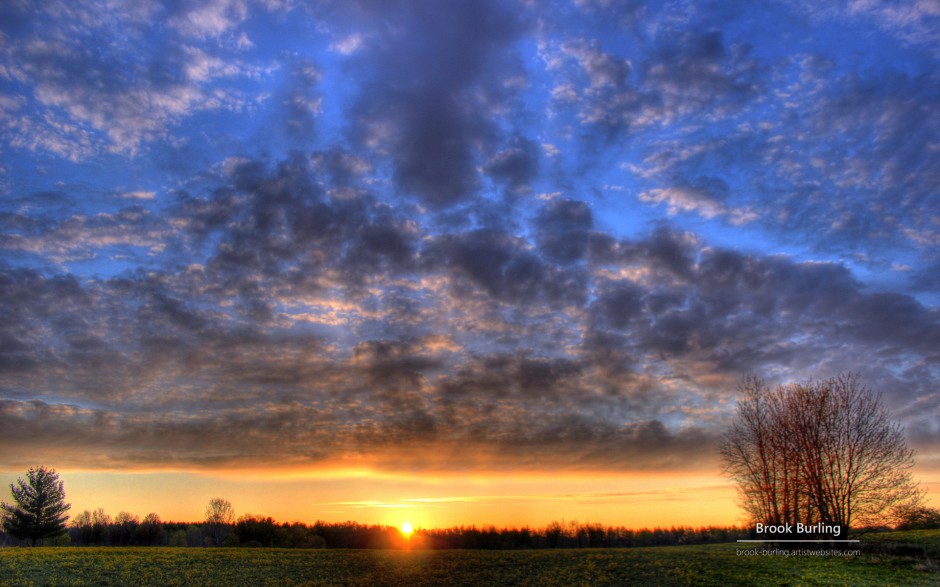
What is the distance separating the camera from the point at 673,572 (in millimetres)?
33375

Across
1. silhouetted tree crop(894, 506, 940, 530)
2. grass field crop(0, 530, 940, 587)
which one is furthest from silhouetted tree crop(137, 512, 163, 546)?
silhouetted tree crop(894, 506, 940, 530)

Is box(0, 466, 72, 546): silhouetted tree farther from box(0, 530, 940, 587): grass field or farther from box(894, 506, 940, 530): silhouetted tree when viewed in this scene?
box(894, 506, 940, 530): silhouetted tree

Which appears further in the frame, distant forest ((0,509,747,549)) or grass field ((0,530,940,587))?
distant forest ((0,509,747,549))

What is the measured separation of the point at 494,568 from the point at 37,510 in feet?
268

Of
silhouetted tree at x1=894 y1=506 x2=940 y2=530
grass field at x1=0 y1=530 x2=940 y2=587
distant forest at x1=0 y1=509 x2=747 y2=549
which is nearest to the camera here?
grass field at x1=0 y1=530 x2=940 y2=587

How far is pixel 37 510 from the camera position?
83938mm

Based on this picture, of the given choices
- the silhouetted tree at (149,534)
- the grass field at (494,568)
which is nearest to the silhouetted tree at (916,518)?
the grass field at (494,568)

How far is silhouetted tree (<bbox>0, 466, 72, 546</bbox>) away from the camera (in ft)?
273

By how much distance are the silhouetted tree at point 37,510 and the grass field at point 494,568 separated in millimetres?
47010

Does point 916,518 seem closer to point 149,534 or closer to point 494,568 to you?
point 494,568

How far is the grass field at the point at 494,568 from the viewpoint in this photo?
31766mm

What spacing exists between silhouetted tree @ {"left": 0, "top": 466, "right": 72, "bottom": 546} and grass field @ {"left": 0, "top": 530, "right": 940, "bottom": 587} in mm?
47010

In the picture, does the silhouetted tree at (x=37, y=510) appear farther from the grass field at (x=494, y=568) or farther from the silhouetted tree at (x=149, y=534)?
the grass field at (x=494, y=568)

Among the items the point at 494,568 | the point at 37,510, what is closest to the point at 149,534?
the point at 37,510
